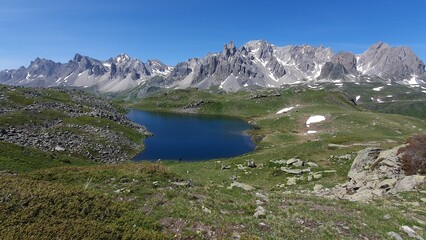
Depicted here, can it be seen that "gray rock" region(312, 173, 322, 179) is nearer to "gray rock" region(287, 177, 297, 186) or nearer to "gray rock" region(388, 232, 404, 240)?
"gray rock" region(287, 177, 297, 186)

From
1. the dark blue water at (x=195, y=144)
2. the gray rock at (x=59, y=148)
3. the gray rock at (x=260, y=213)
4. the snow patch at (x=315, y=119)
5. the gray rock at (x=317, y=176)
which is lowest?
the dark blue water at (x=195, y=144)

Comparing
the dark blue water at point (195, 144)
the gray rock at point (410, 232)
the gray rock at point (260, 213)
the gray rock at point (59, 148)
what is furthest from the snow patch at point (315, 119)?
the gray rock at point (260, 213)

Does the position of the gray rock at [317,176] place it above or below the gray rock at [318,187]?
below

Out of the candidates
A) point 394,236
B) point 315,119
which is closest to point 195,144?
point 315,119

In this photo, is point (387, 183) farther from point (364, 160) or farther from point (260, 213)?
point (260, 213)

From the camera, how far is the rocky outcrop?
32.0 meters

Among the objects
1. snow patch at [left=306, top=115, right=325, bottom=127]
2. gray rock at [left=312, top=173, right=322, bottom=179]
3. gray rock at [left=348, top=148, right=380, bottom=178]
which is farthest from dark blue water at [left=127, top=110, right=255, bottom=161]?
gray rock at [left=348, top=148, right=380, bottom=178]

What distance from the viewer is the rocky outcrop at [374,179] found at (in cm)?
3195

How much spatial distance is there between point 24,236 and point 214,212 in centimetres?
1064

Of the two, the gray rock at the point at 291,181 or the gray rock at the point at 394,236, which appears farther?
the gray rock at the point at 291,181

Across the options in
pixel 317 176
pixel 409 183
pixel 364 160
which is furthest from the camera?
pixel 317 176

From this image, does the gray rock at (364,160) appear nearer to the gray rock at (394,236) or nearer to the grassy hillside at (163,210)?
the grassy hillside at (163,210)

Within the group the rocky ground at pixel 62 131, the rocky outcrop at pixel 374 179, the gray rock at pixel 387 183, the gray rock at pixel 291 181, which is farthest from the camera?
the rocky ground at pixel 62 131

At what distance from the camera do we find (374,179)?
36250 millimetres
